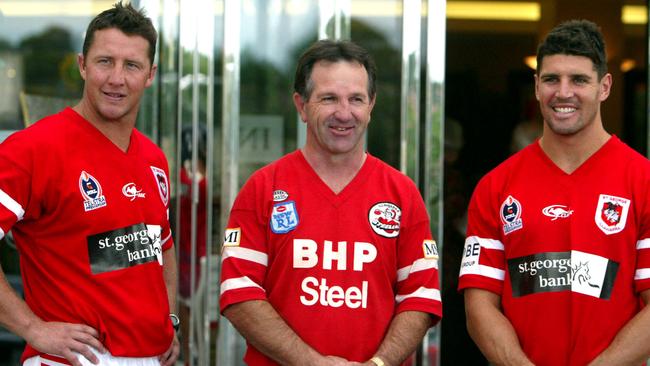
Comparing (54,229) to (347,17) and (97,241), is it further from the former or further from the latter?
(347,17)

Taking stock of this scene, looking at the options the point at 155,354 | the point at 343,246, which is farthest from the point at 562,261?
the point at 155,354

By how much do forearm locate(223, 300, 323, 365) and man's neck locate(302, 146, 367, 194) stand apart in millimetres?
456

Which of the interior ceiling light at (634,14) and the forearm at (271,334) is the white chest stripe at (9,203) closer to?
the forearm at (271,334)

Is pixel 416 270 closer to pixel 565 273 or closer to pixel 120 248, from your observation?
pixel 565 273

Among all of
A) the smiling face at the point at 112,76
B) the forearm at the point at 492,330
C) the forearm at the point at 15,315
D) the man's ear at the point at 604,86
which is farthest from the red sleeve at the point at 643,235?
the forearm at the point at 15,315

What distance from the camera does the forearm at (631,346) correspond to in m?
3.25

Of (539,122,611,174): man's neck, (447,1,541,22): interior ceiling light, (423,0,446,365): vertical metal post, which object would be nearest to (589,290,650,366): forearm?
(539,122,611,174): man's neck

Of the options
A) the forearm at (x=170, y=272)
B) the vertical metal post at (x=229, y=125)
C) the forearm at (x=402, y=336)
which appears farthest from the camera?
the vertical metal post at (x=229, y=125)

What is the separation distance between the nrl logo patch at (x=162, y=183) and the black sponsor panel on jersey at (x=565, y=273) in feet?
4.07

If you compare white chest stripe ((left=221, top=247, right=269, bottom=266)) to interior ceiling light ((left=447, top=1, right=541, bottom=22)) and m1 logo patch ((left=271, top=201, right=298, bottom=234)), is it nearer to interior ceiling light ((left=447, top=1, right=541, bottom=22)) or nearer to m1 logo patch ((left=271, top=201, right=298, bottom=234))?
m1 logo patch ((left=271, top=201, right=298, bottom=234))

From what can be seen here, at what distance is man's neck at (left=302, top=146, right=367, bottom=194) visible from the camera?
343 cm

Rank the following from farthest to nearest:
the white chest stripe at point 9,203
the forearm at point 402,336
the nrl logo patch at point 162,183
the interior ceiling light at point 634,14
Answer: the interior ceiling light at point 634,14 → the nrl logo patch at point 162,183 → the forearm at point 402,336 → the white chest stripe at point 9,203

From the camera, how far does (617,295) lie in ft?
10.9

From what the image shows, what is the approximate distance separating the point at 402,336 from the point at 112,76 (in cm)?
126
